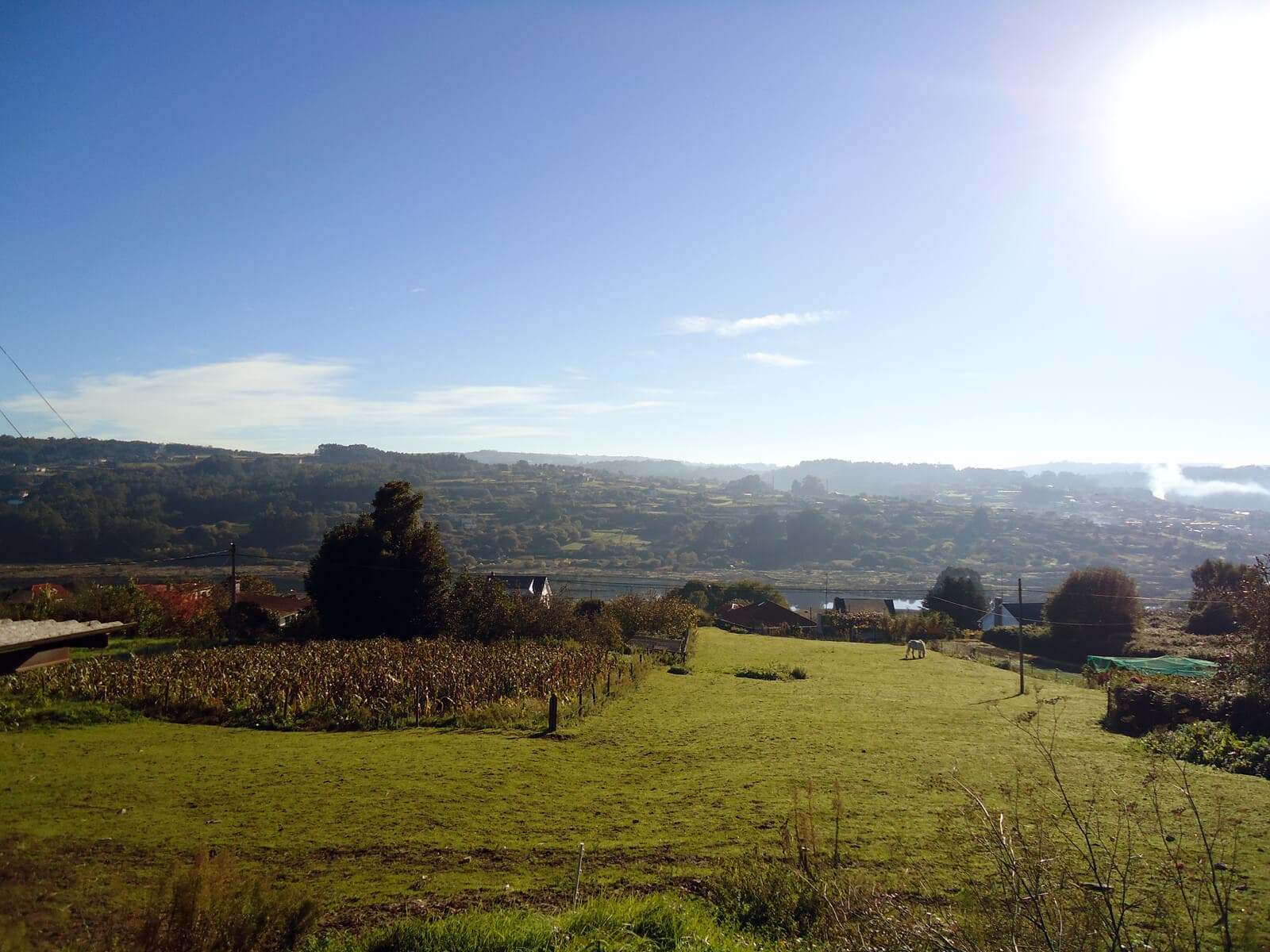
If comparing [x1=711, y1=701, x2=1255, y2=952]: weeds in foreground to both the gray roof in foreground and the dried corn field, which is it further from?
the dried corn field

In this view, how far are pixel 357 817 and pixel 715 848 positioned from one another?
4.66 m

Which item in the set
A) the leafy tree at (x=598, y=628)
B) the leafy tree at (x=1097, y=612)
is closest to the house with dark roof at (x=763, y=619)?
the leafy tree at (x=598, y=628)

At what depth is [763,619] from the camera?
154ft

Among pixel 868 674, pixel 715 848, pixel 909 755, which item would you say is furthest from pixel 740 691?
pixel 715 848

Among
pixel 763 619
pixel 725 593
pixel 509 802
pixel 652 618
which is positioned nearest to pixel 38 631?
pixel 509 802

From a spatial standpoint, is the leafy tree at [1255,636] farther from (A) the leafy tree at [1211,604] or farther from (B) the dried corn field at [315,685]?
(A) the leafy tree at [1211,604]

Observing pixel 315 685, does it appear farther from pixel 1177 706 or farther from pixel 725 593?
pixel 725 593

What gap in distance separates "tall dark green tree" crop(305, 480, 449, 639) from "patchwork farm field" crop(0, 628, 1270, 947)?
13.4 m

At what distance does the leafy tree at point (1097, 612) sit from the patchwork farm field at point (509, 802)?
95.1 feet

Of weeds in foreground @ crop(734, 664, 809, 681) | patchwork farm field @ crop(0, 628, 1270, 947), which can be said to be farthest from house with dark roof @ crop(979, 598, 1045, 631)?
patchwork farm field @ crop(0, 628, 1270, 947)

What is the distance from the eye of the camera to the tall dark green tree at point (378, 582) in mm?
28266

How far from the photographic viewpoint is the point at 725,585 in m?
63.3

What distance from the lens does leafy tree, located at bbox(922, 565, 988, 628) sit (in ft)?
175

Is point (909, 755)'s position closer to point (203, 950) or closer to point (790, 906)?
point (790, 906)
